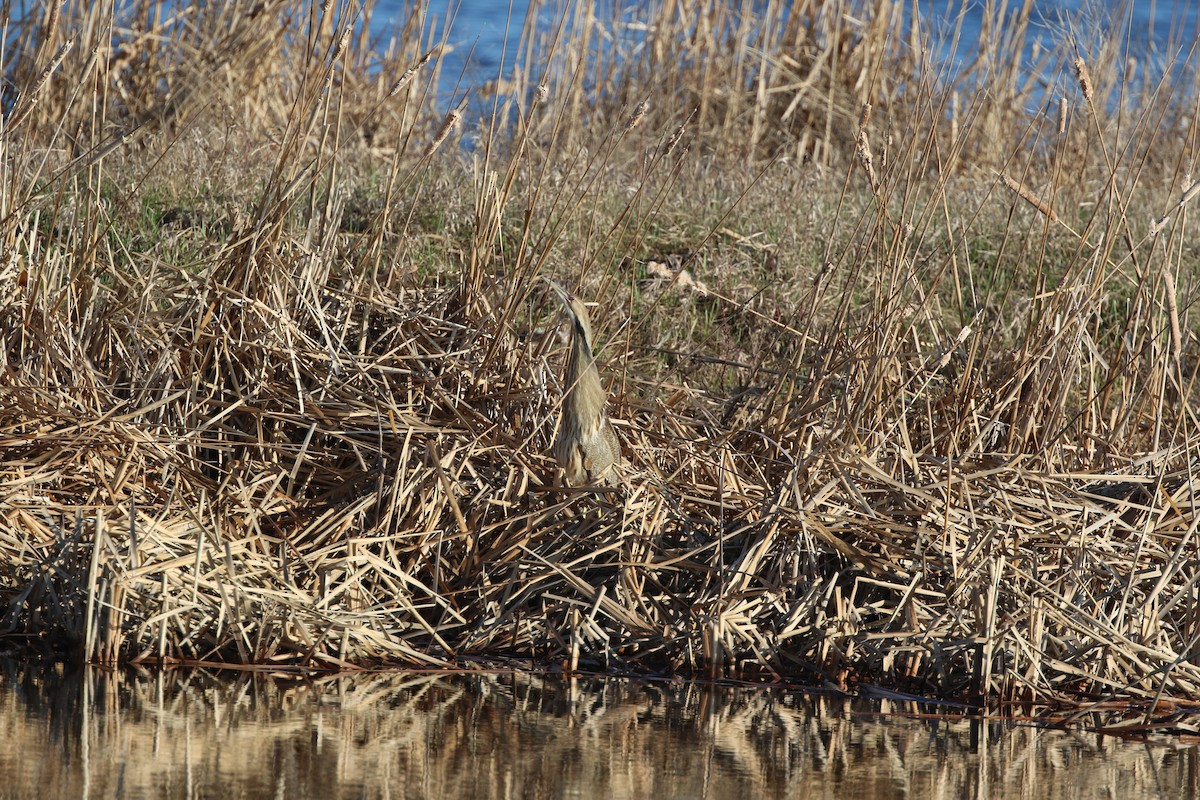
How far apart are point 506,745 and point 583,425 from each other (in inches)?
40.0

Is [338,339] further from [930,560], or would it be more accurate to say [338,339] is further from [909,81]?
[909,81]

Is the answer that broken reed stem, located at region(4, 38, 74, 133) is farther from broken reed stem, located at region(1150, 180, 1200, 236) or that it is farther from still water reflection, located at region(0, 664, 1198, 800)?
broken reed stem, located at region(1150, 180, 1200, 236)

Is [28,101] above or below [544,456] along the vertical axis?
above

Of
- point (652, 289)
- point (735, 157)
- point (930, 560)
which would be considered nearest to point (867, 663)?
point (930, 560)

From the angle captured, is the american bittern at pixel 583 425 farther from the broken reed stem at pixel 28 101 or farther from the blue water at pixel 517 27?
the blue water at pixel 517 27

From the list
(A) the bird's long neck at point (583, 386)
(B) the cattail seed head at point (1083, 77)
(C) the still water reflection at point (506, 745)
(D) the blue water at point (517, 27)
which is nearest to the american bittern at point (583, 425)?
(A) the bird's long neck at point (583, 386)

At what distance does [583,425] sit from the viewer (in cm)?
362

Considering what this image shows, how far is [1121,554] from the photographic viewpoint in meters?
3.59

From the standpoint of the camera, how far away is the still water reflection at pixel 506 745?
255 centimetres

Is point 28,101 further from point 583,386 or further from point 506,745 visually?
point 506,745

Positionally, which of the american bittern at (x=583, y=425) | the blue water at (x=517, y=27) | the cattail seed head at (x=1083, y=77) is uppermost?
the cattail seed head at (x=1083, y=77)

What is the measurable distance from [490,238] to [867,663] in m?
1.51

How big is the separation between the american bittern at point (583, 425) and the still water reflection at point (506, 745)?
1.96 feet

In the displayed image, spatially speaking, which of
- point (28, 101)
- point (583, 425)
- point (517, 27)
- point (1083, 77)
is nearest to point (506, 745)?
point (583, 425)
